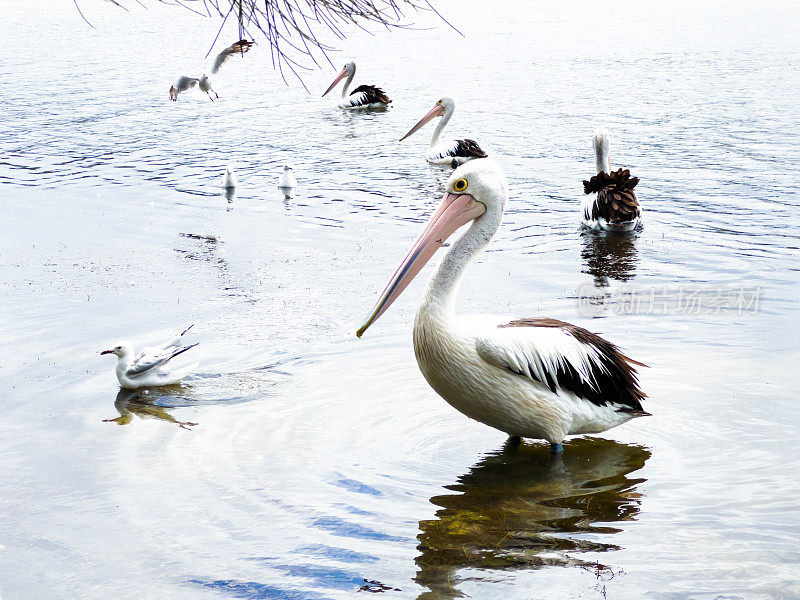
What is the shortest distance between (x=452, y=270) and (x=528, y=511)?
1.09 m

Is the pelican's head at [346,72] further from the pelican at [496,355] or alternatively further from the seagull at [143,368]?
the pelican at [496,355]

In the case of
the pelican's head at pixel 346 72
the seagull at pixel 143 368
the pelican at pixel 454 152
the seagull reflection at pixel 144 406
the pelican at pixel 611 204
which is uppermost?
the pelican's head at pixel 346 72

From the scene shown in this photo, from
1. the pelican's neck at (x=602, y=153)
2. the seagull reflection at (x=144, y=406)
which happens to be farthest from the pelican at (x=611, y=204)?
the seagull reflection at (x=144, y=406)

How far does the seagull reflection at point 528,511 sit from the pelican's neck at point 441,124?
25.9ft

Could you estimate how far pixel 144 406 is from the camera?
4.83 metres

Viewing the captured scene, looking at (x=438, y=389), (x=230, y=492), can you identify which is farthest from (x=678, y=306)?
(x=230, y=492)

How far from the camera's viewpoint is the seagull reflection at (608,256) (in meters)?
6.99

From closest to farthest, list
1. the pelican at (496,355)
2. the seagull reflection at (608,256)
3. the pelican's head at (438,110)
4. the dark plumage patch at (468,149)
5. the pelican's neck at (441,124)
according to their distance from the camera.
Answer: the pelican at (496,355) < the seagull reflection at (608,256) < the dark plumage patch at (468,149) < the pelican's neck at (441,124) < the pelican's head at (438,110)

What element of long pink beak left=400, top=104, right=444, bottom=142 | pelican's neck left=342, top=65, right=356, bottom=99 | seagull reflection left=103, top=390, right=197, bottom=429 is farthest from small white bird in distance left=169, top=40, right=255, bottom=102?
seagull reflection left=103, top=390, right=197, bottom=429

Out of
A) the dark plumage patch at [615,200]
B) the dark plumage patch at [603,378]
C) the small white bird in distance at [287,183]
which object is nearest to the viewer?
the dark plumage patch at [603,378]

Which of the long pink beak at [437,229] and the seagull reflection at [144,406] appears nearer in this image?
the long pink beak at [437,229]

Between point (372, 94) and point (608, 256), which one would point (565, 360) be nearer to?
point (608, 256)

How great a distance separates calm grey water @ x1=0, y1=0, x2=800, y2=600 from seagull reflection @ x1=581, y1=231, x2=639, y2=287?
5 cm

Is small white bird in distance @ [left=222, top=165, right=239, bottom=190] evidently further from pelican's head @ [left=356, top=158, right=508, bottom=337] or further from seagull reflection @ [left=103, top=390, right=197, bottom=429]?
pelican's head @ [left=356, top=158, right=508, bottom=337]
